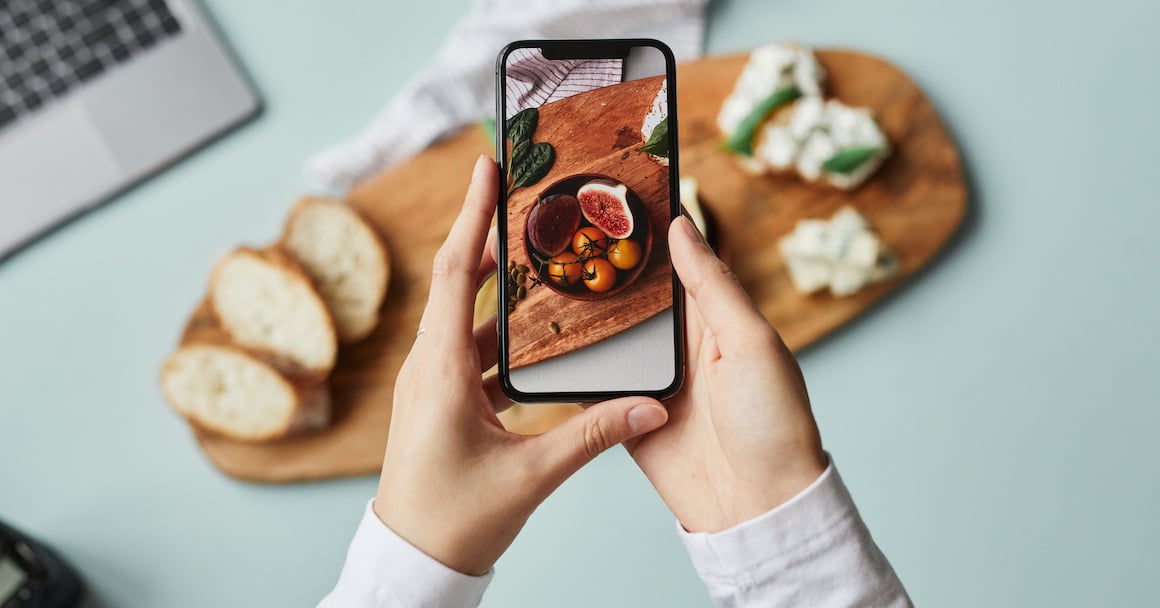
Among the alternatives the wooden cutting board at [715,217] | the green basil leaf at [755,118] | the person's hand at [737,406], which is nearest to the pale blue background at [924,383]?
the wooden cutting board at [715,217]

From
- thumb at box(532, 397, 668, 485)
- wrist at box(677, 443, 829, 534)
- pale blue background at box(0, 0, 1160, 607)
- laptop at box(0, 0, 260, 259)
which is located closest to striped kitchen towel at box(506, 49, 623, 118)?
thumb at box(532, 397, 668, 485)

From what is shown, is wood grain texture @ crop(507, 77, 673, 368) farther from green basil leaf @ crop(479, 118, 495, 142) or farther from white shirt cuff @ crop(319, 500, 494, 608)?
green basil leaf @ crop(479, 118, 495, 142)

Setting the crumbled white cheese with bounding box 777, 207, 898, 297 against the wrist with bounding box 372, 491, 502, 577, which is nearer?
the wrist with bounding box 372, 491, 502, 577

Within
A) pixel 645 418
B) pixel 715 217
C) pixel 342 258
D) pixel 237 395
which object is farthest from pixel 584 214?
pixel 237 395

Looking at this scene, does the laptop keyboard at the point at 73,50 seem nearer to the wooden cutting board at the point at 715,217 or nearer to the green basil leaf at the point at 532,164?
the wooden cutting board at the point at 715,217

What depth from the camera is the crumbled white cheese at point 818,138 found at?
1.37 metres

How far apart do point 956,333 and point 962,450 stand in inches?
8.2

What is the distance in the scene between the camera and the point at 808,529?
0.89 meters

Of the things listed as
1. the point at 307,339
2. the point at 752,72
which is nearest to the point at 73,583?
the point at 307,339

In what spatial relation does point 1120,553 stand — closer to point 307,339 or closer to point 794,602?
A: point 794,602

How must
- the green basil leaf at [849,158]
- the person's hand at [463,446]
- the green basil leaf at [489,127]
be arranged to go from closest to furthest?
the person's hand at [463,446] → the green basil leaf at [849,158] → the green basil leaf at [489,127]

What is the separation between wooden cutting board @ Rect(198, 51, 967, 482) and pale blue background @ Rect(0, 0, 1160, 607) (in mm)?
79

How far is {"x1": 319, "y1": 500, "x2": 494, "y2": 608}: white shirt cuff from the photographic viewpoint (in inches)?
34.3

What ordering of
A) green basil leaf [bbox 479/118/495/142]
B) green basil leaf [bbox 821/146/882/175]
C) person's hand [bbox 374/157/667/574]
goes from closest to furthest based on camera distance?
1. person's hand [bbox 374/157/667/574]
2. green basil leaf [bbox 821/146/882/175]
3. green basil leaf [bbox 479/118/495/142]
